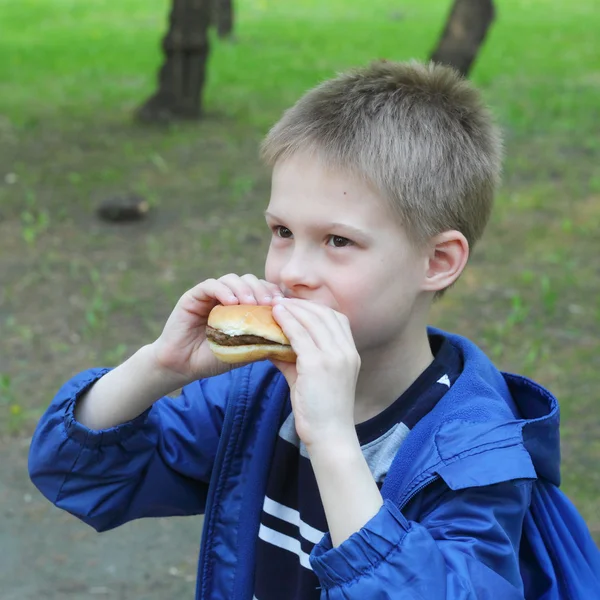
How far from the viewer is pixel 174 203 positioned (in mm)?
7441

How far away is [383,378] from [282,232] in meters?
0.39

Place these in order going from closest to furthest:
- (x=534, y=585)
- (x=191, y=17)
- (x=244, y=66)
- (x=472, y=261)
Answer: (x=534, y=585)
(x=472, y=261)
(x=191, y=17)
(x=244, y=66)

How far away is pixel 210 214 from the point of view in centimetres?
723

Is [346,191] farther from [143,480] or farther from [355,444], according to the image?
[143,480]

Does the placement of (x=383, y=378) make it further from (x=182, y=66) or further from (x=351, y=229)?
(x=182, y=66)

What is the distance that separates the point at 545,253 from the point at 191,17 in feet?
16.5

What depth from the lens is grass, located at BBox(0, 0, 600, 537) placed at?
196 inches

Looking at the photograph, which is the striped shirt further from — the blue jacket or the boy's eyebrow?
the boy's eyebrow

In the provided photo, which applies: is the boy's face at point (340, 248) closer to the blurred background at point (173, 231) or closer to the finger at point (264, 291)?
the finger at point (264, 291)

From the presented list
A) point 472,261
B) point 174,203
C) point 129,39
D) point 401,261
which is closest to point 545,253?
point 472,261

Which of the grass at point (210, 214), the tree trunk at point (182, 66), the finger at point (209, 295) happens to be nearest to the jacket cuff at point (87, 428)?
the finger at point (209, 295)

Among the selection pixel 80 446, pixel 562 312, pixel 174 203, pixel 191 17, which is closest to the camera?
pixel 80 446

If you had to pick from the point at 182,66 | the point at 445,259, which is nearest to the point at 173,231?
the point at 182,66

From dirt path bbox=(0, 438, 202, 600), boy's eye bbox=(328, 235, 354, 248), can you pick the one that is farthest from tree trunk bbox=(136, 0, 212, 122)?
boy's eye bbox=(328, 235, 354, 248)
